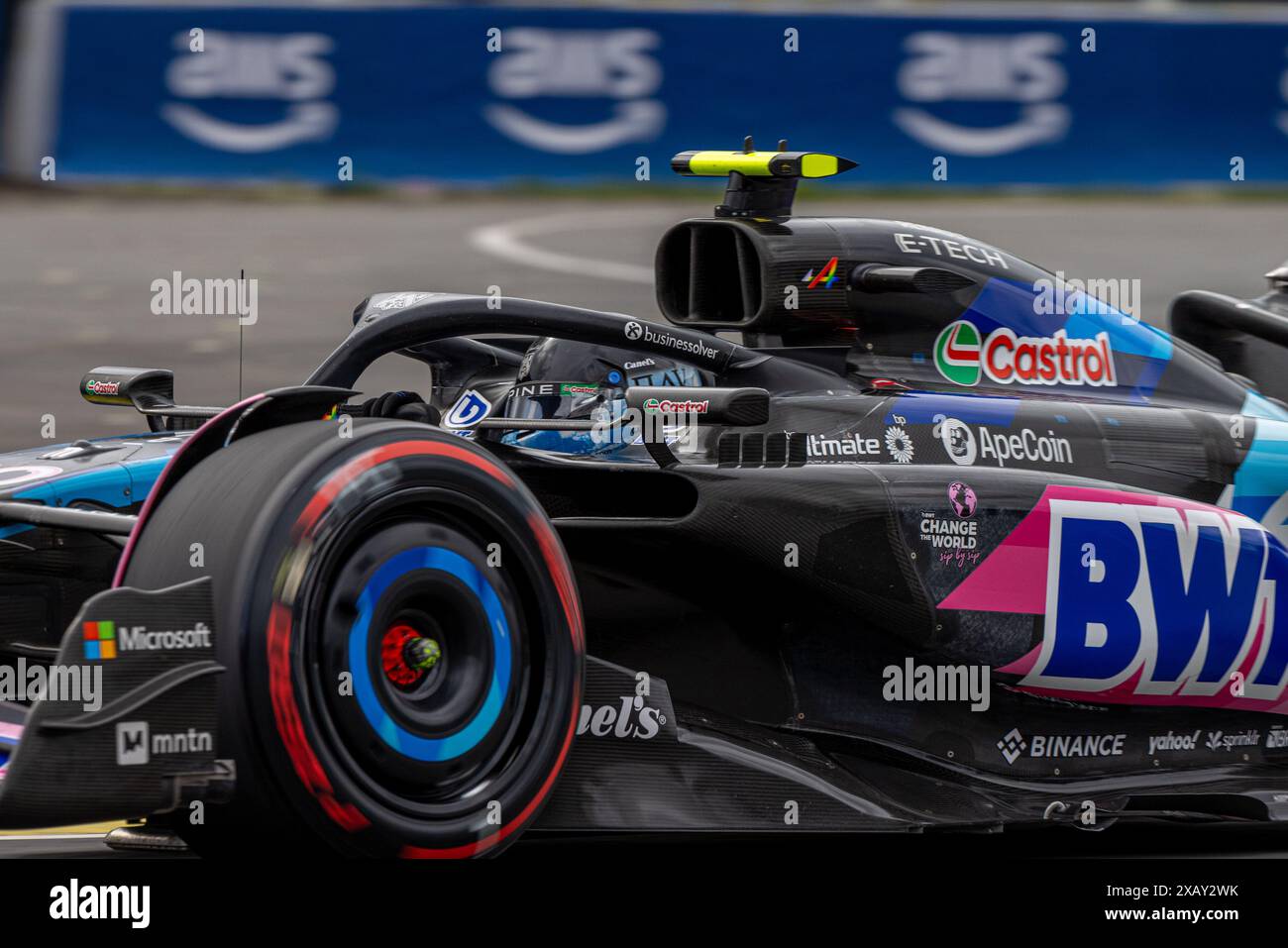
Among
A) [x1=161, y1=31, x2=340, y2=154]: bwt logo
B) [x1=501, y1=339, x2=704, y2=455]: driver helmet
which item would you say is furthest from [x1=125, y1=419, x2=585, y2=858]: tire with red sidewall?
[x1=161, y1=31, x2=340, y2=154]: bwt logo

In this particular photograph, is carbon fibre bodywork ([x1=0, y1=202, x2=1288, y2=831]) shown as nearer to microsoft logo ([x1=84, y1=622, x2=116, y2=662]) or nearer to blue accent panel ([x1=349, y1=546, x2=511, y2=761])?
blue accent panel ([x1=349, y1=546, x2=511, y2=761])

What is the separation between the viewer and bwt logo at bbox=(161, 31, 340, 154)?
18.3 metres

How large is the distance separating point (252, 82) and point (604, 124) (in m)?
3.46

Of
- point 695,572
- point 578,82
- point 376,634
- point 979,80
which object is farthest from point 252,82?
point 376,634

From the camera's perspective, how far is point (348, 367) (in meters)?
5.27

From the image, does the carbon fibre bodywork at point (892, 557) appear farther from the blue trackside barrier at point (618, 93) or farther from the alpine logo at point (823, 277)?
the blue trackside barrier at point (618, 93)

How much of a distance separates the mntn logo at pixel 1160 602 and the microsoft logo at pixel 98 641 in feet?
8.44

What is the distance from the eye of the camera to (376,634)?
396 cm

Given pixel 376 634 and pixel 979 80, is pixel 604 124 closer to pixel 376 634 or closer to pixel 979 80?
pixel 979 80

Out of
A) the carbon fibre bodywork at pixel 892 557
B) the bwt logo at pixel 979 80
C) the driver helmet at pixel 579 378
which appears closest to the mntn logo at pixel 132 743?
the carbon fibre bodywork at pixel 892 557

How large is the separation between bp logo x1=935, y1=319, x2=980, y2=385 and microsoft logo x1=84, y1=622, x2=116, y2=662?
288 centimetres

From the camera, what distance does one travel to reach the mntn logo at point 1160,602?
206 inches

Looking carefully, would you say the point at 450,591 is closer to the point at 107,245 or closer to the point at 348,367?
the point at 348,367
